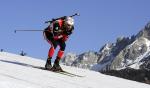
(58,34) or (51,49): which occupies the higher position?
(58,34)

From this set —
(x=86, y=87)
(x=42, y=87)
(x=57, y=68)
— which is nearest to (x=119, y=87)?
(x=86, y=87)

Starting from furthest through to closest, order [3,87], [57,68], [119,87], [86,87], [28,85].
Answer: [57,68], [119,87], [86,87], [28,85], [3,87]

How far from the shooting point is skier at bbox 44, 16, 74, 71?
55.6 feet

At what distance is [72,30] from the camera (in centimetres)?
1719

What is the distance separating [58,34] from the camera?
17062 mm

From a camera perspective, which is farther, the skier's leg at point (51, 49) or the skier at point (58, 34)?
the skier's leg at point (51, 49)

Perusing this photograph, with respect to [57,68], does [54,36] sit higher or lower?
higher

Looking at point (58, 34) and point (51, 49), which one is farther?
point (51, 49)

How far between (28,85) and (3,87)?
107 centimetres

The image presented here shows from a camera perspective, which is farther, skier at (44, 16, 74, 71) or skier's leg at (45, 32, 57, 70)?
skier's leg at (45, 32, 57, 70)

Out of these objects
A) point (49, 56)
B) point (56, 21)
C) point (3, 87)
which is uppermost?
point (56, 21)

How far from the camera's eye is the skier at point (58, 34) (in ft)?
55.6

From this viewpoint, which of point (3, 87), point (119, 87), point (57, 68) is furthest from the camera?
point (57, 68)

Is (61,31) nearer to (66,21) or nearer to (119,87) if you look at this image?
(66,21)
